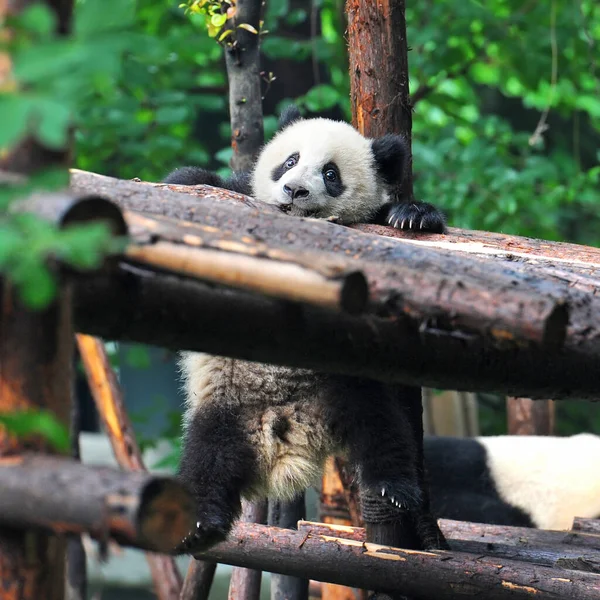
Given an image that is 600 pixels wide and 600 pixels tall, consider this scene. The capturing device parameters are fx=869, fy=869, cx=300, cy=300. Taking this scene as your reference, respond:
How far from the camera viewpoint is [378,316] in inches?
53.4

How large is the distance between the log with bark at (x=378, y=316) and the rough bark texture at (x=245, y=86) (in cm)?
200

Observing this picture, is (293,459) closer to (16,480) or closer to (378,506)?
(378,506)

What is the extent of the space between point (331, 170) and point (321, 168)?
5cm

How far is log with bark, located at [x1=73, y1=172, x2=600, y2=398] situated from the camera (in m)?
1.28

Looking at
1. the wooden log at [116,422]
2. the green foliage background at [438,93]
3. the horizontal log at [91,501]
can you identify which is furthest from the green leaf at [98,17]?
the wooden log at [116,422]

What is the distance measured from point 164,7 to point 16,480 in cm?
438

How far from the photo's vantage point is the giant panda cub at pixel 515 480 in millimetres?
4609

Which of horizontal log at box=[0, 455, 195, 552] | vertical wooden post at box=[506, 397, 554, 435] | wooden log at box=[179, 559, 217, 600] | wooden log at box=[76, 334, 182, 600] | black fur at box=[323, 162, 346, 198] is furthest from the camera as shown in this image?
vertical wooden post at box=[506, 397, 554, 435]

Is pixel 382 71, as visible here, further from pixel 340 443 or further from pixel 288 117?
pixel 340 443

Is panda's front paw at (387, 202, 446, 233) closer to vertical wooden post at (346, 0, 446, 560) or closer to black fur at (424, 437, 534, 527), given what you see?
vertical wooden post at (346, 0, 446, 560)

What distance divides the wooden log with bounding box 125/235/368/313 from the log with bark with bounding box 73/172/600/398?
0.9 inches

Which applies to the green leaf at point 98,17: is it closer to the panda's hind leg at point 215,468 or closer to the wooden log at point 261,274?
the wooden log at point 261,274

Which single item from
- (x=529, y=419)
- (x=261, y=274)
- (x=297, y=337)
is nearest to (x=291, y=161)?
(x=297, y=337)

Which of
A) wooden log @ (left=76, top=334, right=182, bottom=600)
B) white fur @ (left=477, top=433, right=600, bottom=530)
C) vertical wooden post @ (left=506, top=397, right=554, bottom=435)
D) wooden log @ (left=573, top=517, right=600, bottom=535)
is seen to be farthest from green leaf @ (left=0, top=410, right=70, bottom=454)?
vertical wooden post @ (left=506, top=397, right=554, bottom=435)
